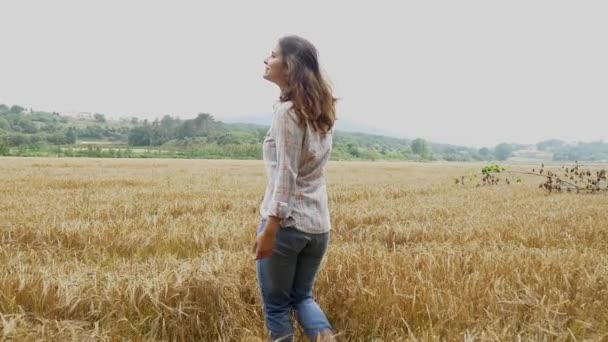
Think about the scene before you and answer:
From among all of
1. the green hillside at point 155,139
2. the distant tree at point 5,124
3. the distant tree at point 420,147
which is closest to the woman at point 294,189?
the green hillside at point 155,139

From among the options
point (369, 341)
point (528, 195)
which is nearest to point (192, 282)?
point (369, 341)

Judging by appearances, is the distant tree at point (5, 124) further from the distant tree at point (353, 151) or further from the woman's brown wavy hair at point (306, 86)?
the woman's brown wavy hair at point (306, 86)

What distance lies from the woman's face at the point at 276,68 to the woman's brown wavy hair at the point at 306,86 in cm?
3

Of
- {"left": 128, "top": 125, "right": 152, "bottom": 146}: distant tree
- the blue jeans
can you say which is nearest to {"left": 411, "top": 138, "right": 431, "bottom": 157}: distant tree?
{"left": 128, "top": 125, "right": 152, "bottom": 146}: distant tree

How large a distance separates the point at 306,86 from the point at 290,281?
1130 mm

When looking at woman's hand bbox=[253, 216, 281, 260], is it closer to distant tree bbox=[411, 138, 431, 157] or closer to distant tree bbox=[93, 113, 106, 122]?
distant tree bbox=[411, 138, 431, 157]

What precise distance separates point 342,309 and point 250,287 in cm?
75

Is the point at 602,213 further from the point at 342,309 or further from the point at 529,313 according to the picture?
the point at 342,309

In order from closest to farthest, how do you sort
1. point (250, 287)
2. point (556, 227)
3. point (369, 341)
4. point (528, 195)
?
point (369, 341) → point (250, 287) → point (556, 227) → point (528, 195)

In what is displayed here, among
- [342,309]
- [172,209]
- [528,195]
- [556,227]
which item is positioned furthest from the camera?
[528,195]

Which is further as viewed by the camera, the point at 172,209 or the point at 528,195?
the point at 528,195

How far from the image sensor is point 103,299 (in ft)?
10.5

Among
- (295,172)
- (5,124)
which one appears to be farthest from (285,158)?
(5,124)

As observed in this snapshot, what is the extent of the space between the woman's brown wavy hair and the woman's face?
0.03 metres
